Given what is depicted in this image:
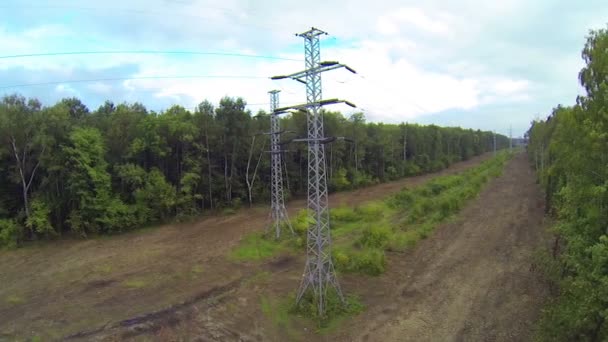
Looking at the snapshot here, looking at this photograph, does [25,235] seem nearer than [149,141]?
Yes

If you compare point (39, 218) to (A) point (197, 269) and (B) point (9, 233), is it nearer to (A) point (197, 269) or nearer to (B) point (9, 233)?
(B) point (9, 233)

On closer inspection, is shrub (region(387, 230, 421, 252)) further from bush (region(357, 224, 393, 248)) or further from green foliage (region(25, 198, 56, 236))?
green foliage (region(25, 198, 56, 236))

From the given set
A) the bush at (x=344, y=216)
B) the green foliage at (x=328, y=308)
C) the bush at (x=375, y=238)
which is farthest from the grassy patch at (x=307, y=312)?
the bush at (x=344, y=216)

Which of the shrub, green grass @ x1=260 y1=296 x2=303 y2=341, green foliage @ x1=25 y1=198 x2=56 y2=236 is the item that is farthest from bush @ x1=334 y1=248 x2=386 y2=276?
green foliage @ x1=25 y1=198 x2=56 y2=236

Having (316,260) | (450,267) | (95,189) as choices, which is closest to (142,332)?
(316,260)

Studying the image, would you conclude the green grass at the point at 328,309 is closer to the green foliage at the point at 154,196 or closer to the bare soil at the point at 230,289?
the bare soil at the point at 230,289

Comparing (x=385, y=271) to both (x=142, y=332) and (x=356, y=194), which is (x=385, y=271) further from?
(x=356, y=194)
